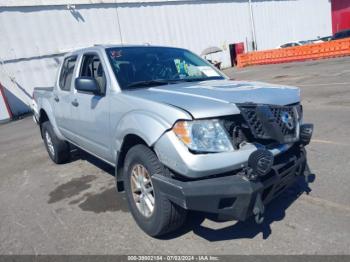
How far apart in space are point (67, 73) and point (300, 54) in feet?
65.4

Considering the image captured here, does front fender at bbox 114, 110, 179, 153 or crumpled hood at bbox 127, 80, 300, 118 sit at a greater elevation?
crumpled hood at bbox 127, 80, 300, 118

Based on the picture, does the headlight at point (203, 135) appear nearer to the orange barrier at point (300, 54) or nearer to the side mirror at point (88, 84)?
the side mirror at point (88, 84)

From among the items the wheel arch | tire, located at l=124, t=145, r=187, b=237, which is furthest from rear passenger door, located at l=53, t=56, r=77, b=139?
tire, located at l=124, t=145, r=187, b=237

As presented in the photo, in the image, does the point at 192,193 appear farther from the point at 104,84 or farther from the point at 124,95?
the point at 104,84

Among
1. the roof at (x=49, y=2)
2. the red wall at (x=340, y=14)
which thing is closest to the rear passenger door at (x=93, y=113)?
the roof at (x=49, y=2)

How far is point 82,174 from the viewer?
532 centimetres

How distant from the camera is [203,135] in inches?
101

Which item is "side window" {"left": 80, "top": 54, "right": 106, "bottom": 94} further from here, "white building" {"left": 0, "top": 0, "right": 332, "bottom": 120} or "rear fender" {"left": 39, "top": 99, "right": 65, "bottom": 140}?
"white building" {"left": 0, "top": 0, "right": 332, "bottom": 120}

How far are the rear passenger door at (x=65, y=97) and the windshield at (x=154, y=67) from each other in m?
1.12

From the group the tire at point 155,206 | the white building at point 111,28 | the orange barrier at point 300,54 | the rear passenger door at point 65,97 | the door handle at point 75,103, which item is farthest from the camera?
the orange barrier at point 300,54

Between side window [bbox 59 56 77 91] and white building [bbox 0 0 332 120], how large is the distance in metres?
13.2

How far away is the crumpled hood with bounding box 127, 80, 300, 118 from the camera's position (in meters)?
2.62

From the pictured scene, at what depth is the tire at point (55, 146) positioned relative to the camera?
227 inches

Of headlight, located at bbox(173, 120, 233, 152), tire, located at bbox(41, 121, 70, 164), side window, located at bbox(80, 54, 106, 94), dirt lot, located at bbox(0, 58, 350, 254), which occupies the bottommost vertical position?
dirt lot, located at bbox(0, 58, 350, 254)
